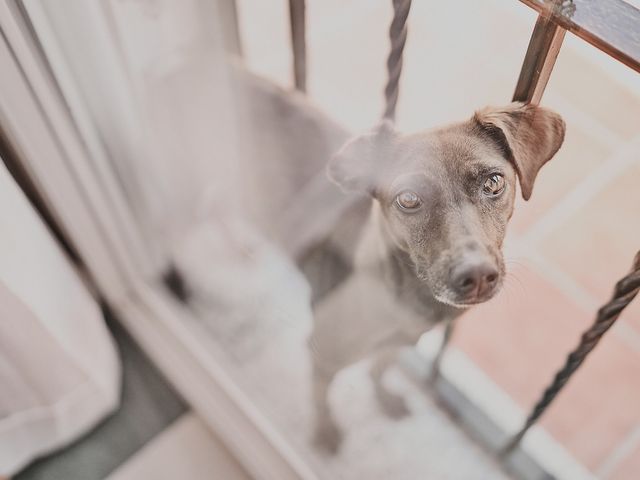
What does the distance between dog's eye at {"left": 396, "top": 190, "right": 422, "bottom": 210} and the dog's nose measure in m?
0.09

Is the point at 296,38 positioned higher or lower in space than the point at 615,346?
higher

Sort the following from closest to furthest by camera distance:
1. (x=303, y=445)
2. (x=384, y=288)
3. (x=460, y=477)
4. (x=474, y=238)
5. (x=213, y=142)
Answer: (x=474, y=238) < (x=384, y=288) < (x=460, y=477) < (x=303, y=445) < (x=213, y=142)

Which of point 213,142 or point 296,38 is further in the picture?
point 213,142

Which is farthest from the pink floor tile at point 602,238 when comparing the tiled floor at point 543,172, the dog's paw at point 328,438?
the dog's paw at point 328,438

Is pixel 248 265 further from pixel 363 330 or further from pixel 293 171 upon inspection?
pixel 363 330

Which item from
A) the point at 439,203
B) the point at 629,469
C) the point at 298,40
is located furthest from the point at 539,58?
the point at 629,469

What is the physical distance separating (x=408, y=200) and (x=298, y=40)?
364 millimetres

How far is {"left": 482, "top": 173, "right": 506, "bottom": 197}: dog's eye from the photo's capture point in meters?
0.58

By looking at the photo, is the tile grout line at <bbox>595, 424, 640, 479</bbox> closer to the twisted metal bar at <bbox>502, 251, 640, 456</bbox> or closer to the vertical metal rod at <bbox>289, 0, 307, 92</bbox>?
the twisted metal bar at <bbox>502, 251, 640, 456</bbox>

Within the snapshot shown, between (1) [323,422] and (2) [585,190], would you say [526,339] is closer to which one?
(1) [323,422]

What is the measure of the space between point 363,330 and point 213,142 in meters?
0.61

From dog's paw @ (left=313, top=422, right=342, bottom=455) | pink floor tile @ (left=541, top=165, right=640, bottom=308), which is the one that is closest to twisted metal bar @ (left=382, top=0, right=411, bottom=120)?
pink floor tile @ (left=541, top=165, right=640, bottom=308)

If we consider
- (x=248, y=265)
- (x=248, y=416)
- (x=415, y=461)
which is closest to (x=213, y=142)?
(x=248, y=265)

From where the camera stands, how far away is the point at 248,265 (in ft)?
4.39
